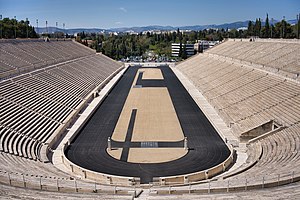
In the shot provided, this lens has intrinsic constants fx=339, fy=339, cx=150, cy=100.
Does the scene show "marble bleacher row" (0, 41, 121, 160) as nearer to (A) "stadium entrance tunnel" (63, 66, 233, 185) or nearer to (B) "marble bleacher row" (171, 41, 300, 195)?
(A) "stadium entrance tunnel" (63, 66, 233, 185)

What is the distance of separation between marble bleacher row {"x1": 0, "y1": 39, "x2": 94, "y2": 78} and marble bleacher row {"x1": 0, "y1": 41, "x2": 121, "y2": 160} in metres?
1.34

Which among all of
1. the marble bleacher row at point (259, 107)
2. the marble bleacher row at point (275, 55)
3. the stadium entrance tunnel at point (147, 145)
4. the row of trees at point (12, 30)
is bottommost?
the stadium entrance tunnel at point (147, 145)

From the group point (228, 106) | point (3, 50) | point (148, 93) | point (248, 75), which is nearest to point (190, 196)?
point (228, 106)

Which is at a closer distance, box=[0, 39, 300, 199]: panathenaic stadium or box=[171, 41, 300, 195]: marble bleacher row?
box=[0, 39, 300, 199]: panathenaic stadium

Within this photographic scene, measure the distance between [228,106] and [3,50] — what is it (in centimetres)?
2598

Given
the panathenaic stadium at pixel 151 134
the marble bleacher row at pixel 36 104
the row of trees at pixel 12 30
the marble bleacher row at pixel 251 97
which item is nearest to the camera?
the panathenaic stadium at pixel 151 134

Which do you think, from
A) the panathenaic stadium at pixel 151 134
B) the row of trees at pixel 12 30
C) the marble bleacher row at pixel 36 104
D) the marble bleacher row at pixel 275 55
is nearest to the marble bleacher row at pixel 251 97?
the panathenaic stadium at pixel 151 134

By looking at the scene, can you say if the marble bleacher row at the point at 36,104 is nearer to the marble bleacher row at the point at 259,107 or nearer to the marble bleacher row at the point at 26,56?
the marble bleacher row at the point at 26,56

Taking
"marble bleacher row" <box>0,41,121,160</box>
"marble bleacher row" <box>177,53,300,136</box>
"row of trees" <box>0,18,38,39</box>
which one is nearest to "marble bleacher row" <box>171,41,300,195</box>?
"marble bleacher row" <box>177,53,300,136</box>

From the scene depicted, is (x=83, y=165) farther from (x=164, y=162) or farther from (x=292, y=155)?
(x=292, y=155)

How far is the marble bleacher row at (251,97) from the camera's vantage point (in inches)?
915

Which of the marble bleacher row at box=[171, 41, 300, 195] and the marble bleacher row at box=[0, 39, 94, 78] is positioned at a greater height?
the marble bleacher row at box=[0, 39, 94, 78]

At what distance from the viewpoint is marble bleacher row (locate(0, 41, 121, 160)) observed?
19642 mm

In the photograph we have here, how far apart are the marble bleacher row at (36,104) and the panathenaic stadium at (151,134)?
0.10 m
